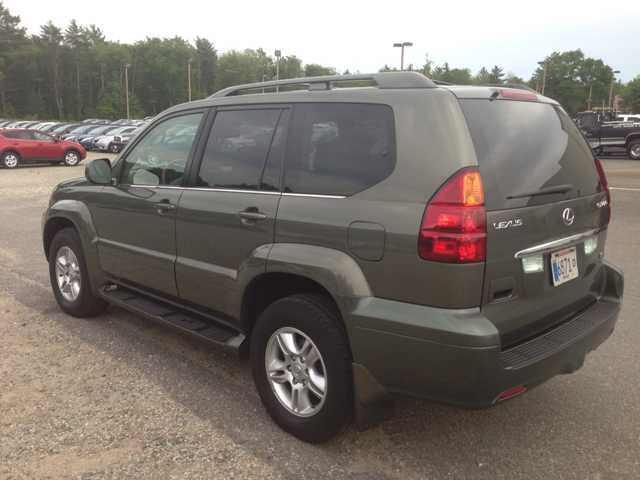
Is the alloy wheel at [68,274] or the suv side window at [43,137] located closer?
the alloy wheel at [68,274]

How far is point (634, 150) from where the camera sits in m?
22.3

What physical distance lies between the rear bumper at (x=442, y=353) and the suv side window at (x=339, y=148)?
59cm

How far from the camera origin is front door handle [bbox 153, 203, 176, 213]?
11.8 feet

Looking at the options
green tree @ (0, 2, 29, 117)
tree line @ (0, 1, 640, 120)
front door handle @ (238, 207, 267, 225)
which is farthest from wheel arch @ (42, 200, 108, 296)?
green tree @ (0, 2, 29, 117)

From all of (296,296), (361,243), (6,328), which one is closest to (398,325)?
→ (361,243)

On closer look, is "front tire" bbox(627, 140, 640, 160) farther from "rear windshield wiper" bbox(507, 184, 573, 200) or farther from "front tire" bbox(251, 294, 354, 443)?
"front tire" bbox(251, 294, 354, 443)

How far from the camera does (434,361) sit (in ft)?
7.68

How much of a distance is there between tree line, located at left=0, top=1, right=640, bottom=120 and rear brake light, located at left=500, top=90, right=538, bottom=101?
275 ft

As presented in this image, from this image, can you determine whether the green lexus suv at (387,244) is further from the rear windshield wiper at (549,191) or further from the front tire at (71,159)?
the front tire at (71,159)

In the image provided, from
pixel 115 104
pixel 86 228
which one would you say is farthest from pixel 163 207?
pixel 115 104

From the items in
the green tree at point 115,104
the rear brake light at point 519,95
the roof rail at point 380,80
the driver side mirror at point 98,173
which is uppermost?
the green tree at point 115,104

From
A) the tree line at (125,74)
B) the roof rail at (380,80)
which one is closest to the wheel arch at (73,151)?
the roof rail at (380,80)

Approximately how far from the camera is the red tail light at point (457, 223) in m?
2.31

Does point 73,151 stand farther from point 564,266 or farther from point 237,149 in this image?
point 564,266
